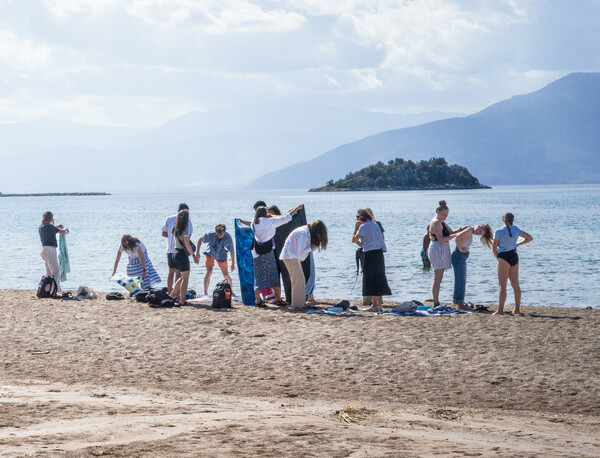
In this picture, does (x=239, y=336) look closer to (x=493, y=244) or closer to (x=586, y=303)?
(x=493, y=244)

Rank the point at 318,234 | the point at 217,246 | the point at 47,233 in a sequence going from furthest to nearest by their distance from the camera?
the point at 47,233 < the point at 217,246 < the point at 318,234

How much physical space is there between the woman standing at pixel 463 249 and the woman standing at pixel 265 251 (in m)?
2.82

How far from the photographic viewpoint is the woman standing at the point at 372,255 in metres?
12.4

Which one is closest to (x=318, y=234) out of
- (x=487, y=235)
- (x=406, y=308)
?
(x=406, y=308)

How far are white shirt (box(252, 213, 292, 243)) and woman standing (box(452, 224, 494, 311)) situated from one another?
290 cm

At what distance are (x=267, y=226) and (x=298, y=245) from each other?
2.60 ft

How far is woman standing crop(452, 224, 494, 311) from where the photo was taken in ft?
40.2

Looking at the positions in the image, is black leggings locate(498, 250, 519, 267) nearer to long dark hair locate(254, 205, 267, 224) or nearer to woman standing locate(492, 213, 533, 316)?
woman standing locate(492, 213, 533, 316)

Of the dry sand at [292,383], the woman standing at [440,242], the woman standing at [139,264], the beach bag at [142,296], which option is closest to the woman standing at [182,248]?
the dry sand at [292,383]

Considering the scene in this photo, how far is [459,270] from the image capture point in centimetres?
1266

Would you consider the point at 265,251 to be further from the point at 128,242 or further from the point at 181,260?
the point at 128,242

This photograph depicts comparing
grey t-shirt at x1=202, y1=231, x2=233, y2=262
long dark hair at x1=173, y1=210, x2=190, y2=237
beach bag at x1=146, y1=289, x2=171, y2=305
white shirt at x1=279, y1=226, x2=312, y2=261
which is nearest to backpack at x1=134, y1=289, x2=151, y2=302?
beach bag at x1=146, y1=289, x2=171, y2=305

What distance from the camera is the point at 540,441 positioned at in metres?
5.79

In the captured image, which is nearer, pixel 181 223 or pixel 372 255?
pixel 372 255
